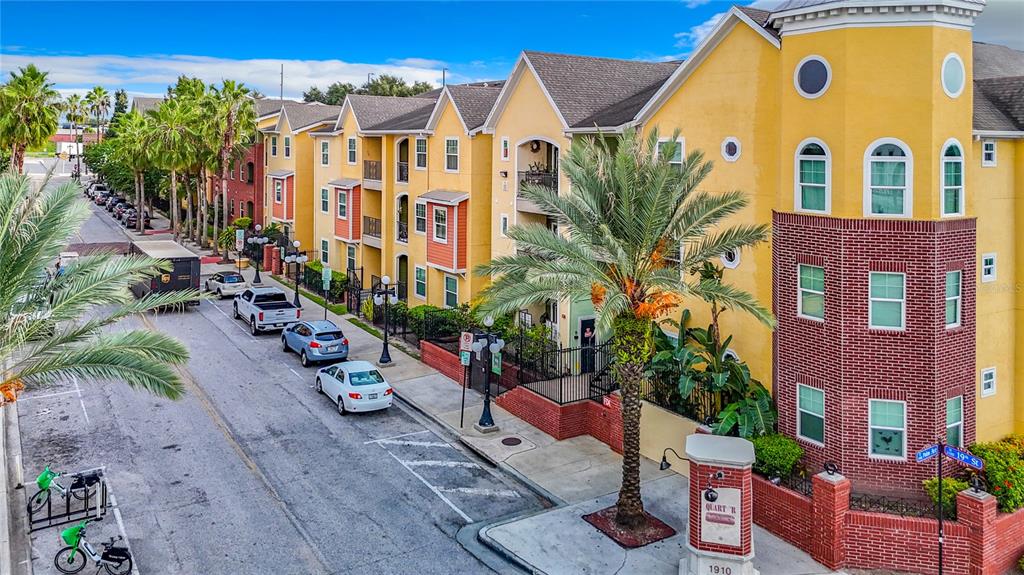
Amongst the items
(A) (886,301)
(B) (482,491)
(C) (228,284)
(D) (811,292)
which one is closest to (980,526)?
(A) (886,301)

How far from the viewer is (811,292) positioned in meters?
17.5

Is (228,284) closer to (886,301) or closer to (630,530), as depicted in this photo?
(630,530)

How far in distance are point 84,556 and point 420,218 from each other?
23794 mm

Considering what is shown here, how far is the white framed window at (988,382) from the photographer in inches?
716

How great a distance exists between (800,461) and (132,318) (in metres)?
32.3

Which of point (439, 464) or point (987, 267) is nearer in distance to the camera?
point (987, 267)

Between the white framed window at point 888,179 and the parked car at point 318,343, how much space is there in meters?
19.5

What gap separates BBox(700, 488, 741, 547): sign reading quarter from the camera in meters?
14.7

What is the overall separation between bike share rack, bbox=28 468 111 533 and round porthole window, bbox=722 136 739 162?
1671 cm

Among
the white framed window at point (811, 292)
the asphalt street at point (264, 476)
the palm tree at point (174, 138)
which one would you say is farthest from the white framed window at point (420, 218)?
the palm tree at point (174, 138)

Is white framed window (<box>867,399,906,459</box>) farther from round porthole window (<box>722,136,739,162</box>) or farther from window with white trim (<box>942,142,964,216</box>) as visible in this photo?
round porthole window (<box>722,136,739,162</box>)

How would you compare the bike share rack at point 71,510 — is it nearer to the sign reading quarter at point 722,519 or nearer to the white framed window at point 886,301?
the sign reading quarter at point 722,519

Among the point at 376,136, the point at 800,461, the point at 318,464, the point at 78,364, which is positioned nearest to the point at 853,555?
the point at 800,461

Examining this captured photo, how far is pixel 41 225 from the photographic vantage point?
13.4 meters
